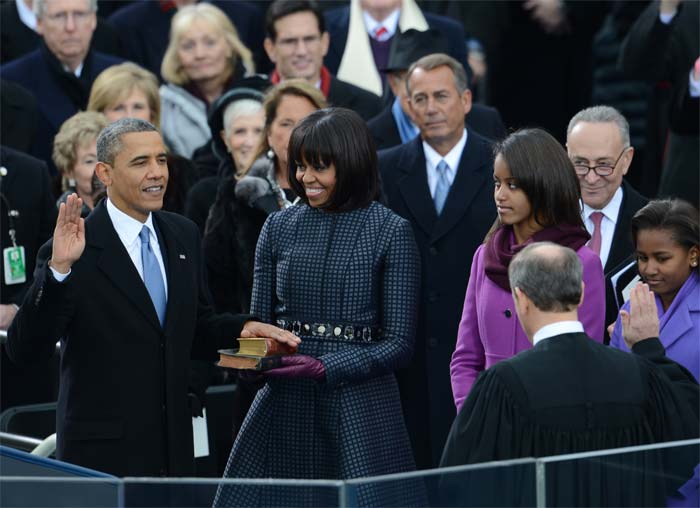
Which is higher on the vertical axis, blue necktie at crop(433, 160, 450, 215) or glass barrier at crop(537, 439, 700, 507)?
blue necktie at crop(433, 160, 450, 215)

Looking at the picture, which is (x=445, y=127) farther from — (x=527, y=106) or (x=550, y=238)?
(x=527, y=106)

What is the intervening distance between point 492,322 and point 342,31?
4.33 metres

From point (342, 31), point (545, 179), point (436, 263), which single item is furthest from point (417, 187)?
point (342, 31)

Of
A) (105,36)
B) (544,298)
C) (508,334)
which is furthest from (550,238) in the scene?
(105,36)

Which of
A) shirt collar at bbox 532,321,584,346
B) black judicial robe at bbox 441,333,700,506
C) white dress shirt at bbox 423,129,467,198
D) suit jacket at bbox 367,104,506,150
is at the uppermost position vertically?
suit jacket at bbox 367,104,506,150

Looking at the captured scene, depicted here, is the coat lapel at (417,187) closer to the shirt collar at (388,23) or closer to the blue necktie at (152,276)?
the blue necktie at (152,276)

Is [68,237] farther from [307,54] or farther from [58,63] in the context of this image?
[58,63]

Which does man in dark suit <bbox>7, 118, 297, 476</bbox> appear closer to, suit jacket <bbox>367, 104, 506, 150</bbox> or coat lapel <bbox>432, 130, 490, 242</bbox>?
coat lapel <bbox>432, 130, 490, 242</bbox>

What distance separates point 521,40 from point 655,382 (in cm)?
613

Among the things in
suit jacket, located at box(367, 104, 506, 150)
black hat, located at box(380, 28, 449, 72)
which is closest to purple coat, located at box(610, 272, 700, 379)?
suit jacket, located at box(367, 104, 506, 150)

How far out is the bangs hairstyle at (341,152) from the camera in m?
5.16

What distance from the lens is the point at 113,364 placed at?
511 cm

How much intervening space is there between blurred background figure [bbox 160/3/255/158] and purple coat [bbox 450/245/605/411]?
3.49 meters

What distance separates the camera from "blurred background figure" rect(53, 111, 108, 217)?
7.15 meters
